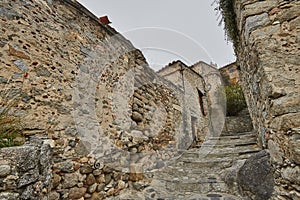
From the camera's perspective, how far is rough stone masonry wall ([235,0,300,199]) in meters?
1.18

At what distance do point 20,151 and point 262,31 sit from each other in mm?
1854

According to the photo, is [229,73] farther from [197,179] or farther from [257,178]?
[257,178]

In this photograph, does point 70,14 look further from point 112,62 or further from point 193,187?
point 193,187

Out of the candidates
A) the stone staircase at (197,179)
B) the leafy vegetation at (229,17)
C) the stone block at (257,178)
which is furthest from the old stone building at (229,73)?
the stone block at (257,178)

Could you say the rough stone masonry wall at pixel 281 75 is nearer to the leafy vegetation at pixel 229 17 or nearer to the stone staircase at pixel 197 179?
the leafy vegetation at pixel 229 17

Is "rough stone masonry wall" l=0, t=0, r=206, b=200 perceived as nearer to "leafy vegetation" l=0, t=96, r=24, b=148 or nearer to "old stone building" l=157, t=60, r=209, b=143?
"leafy vegetation" l=0, t=96, r=24, b=148

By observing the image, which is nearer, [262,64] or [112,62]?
[262,64]

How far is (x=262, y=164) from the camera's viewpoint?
94.1 inches

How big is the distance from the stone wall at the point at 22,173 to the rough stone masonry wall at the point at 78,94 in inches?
20.8

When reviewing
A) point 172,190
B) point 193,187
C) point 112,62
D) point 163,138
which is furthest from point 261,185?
point 112,62

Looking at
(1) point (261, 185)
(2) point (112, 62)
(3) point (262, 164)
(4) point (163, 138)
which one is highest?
(2) point (112, 62)

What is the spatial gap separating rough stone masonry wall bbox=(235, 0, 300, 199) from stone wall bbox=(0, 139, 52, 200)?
1583 mm

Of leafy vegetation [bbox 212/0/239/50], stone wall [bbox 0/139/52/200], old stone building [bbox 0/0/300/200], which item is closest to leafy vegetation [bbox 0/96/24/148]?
old stone building [bbox 0/0/300/200]

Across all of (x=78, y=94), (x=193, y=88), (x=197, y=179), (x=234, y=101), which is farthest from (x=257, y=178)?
(x=234, y=101)
